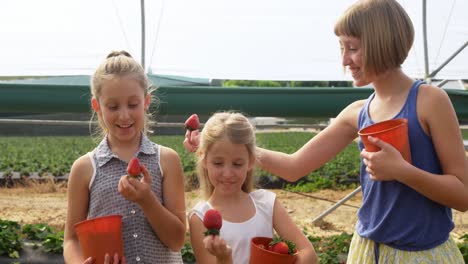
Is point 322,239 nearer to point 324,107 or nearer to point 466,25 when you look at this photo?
point 324,107

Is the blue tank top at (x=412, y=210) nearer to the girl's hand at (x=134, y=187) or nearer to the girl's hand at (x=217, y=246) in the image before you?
the girl's hand at (x=217, y=246)

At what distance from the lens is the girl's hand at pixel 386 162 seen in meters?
2.35

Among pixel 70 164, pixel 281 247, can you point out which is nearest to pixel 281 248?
pixel 281 247

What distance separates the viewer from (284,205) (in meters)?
7.38

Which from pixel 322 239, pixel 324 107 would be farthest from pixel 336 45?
pixel 322 239

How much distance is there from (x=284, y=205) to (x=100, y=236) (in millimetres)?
5107

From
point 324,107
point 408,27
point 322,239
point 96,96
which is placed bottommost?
point 322,239

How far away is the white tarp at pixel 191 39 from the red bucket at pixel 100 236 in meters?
4.20

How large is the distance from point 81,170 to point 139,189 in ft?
1.39

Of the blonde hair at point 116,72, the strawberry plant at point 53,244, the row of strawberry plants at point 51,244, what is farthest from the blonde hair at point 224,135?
the strawberry plant at point 53,244

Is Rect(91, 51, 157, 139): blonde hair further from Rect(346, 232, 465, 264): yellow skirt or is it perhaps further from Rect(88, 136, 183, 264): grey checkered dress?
Rect(346, 232, 465, 264): yellow skirt

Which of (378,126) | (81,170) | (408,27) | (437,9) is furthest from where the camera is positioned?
(437,9)

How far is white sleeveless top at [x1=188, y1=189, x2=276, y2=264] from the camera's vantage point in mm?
2672

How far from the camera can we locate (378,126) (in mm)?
2377
